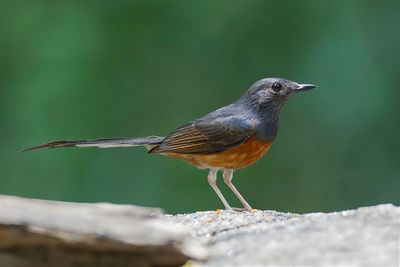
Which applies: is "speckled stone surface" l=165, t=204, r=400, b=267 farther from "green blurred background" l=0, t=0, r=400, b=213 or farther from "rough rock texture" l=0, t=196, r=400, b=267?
"green blurred background" l=0, t=0, r=400, b=213

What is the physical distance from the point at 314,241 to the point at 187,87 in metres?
6.34

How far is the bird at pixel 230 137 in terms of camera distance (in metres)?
6.30

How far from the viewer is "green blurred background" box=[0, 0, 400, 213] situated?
29.7 ft

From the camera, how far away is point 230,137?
6.34 m

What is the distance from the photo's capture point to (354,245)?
364 centimetres

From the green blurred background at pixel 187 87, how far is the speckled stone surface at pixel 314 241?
15.6ft

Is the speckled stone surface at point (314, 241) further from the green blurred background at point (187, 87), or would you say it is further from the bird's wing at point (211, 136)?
the green blurred background at point (187, 87)

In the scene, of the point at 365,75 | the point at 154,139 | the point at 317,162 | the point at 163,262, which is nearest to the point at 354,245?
the point at 163,262

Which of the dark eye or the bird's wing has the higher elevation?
the dark eye

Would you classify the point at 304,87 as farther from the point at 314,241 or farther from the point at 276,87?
the point at 314,241

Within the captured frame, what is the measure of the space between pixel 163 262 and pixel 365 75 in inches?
234

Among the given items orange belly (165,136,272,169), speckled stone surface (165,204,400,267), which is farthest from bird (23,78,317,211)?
speckled stone surface (165,204,400,267)

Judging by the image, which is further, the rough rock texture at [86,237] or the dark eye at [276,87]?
the dark eye at [276,87]

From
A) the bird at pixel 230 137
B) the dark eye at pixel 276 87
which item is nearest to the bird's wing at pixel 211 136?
the bird at pixel 230 137
